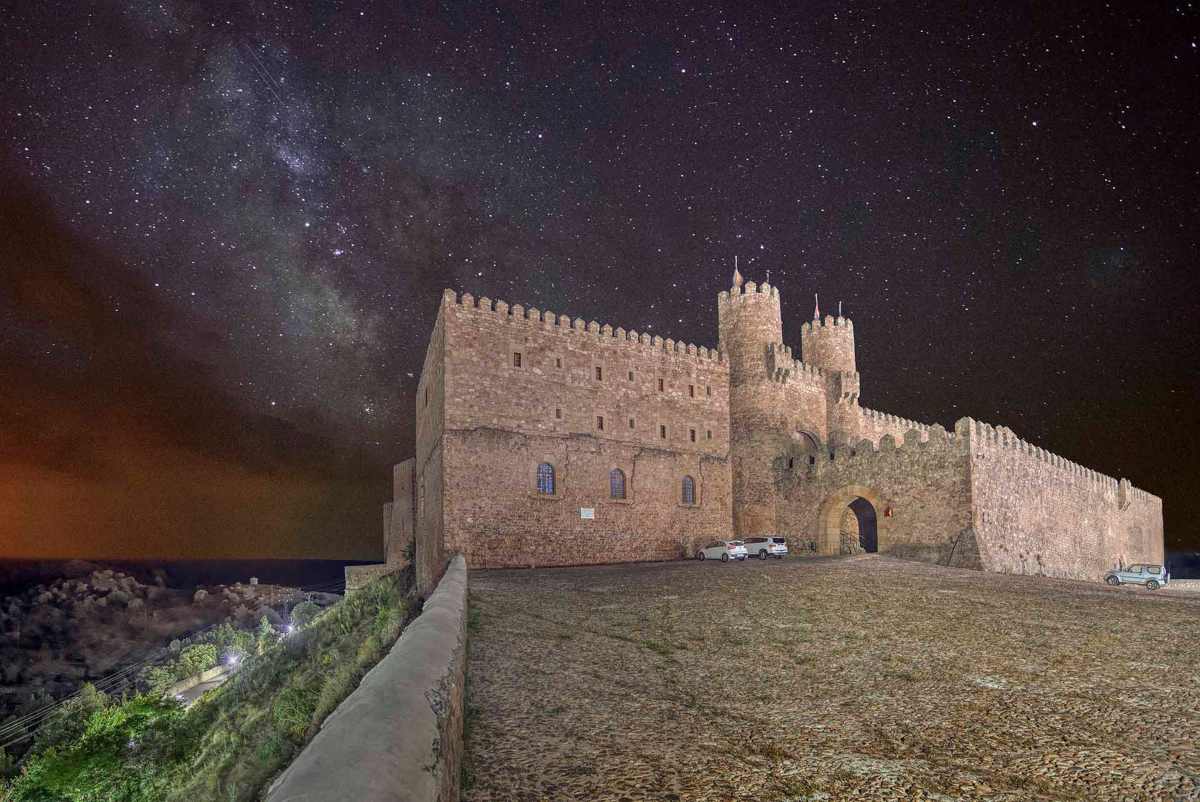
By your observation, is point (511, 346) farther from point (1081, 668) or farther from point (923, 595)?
point (1081, 668)

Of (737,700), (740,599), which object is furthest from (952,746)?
(740,599)

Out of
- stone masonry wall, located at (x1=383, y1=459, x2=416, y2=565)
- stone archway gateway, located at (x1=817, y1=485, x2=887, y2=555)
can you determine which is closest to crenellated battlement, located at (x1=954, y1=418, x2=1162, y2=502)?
stone archway gateway, located at (x1=817, y1=485, x2=887, y2=555)

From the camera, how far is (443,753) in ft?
11.3

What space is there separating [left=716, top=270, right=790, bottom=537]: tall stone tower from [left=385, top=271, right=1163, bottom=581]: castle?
0.06m

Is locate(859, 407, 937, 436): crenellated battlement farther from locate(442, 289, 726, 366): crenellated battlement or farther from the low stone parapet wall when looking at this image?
the low stone parapet wall

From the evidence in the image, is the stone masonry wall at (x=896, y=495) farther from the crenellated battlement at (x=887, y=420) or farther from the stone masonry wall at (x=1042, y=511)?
the crenellated battlement at (x=887, y=420)

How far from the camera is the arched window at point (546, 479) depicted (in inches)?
1000

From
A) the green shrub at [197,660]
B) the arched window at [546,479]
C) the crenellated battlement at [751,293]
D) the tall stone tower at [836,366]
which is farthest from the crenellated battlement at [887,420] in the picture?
the green shrub at [197,660]

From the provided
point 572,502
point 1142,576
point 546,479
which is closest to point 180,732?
point 546,479

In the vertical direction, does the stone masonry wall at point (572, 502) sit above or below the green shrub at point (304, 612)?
above

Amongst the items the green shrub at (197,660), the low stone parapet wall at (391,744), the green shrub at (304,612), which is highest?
the low stone parapet wall at (391,744)

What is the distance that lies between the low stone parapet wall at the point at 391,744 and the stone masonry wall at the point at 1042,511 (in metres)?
24.3

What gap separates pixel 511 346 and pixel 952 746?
846 inches

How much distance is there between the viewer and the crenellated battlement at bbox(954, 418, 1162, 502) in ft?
81.4
